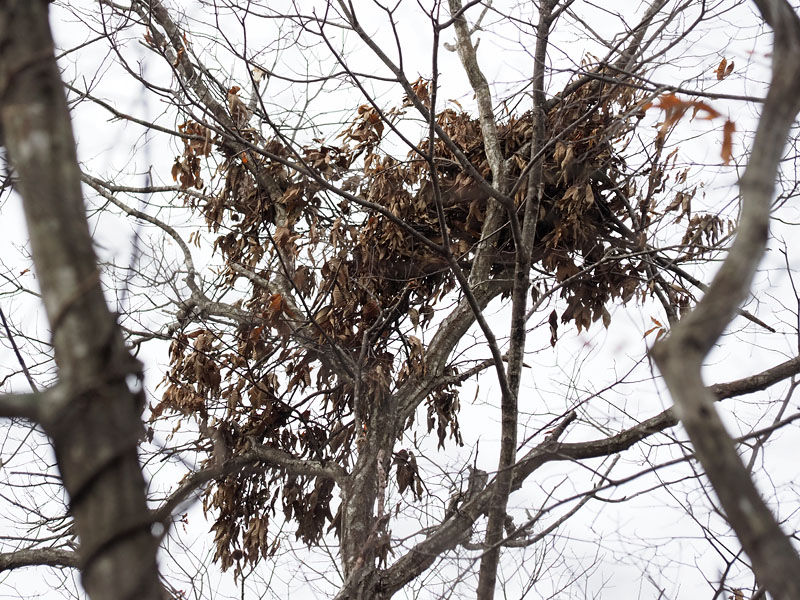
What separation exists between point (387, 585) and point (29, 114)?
11.9 ft

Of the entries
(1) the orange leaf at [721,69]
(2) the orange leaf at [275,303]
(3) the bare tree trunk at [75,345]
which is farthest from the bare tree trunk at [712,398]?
(2) the orange leaf at [275,303]

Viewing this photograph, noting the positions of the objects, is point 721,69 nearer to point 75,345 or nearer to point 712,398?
point 712,398

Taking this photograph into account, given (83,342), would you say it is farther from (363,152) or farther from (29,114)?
(363,152)

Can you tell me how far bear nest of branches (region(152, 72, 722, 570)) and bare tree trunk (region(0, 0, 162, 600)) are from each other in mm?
3467

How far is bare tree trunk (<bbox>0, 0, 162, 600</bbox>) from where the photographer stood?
125 centimetres

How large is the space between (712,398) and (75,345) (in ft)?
3.80

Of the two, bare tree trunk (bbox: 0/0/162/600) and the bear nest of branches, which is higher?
the bear nest of branches

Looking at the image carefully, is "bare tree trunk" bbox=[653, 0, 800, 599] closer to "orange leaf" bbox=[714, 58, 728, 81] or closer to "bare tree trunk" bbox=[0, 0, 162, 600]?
"bare tree trunk" bbox=[0, 0, 162, 600]

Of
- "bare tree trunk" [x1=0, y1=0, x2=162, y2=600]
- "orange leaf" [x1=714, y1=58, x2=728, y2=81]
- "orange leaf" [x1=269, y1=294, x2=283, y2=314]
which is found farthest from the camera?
"orange leaf" [x1=269, y1=294, x2=283, y2=314]

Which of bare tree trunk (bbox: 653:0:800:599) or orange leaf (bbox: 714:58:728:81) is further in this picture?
orange leaf (bbox: 714:58:728:81)

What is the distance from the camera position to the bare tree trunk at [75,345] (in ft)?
4.09

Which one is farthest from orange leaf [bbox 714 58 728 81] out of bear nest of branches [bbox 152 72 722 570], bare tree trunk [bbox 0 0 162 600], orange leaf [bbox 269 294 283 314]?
bare tree trunk [bbox 0 0 162 600]

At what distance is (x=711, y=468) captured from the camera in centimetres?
133

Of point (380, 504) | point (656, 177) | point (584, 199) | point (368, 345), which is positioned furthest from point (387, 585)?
point (656, 177)
